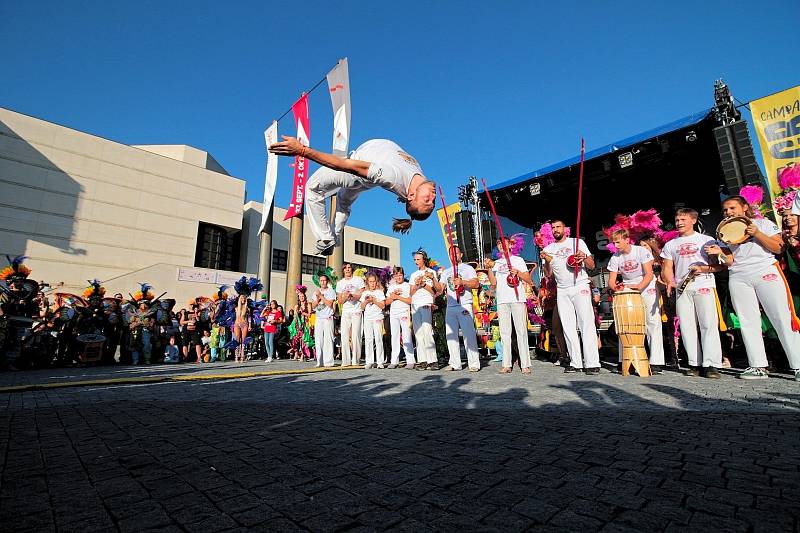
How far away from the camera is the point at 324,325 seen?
8586 mm

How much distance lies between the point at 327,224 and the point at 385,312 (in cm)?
461

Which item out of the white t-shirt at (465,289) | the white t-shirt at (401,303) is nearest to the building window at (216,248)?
the white t-shirt at (401,303)

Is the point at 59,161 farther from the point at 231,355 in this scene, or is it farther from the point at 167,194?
the point at 231,355

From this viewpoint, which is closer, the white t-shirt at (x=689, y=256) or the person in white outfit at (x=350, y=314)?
the white t-shirt at (x=689, y=256)

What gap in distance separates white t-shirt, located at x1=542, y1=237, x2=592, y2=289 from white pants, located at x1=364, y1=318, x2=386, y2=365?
365cm

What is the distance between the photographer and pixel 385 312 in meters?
8.72

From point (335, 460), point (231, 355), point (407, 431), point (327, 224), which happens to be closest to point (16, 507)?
point (335, 460)

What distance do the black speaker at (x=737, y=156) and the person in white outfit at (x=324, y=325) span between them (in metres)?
9.64

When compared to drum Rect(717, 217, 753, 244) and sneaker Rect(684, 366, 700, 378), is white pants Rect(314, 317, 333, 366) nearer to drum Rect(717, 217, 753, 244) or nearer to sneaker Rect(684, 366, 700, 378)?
sneaker Rect(684, 366, 700, 378)

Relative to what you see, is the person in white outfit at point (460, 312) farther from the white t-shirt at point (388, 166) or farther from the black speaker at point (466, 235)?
the black speaker at point (466, 235)

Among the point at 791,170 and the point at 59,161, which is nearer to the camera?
the point at 791,170

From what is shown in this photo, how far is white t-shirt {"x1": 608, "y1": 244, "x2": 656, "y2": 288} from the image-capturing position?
5347mm

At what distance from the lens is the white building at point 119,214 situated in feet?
67.8

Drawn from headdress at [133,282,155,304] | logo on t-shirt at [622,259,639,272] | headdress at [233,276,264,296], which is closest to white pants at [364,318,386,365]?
logo on t-shirt at [622,259,639,272]
